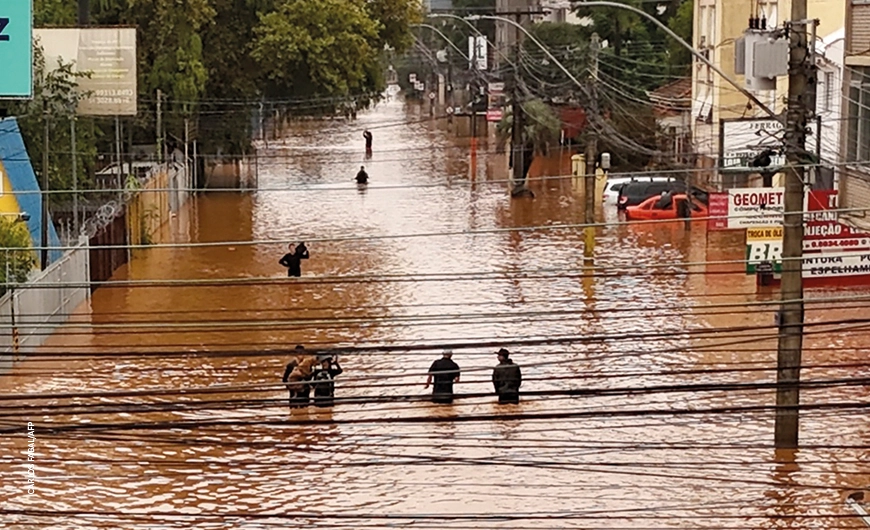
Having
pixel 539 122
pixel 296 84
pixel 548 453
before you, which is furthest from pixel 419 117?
pixel 548 453

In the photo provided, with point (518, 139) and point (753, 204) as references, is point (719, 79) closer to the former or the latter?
point (518, 139)

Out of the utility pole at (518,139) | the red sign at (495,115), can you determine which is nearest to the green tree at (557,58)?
the red sign at (495,115)

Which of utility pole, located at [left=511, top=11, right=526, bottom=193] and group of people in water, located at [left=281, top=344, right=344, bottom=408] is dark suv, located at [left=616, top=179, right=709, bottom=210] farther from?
group of people in water, located at [left=281, top=344, right=344, bottom=408]

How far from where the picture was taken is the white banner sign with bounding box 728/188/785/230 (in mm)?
29109

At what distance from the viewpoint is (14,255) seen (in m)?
25.8

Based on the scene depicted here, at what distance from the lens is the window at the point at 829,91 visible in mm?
33156

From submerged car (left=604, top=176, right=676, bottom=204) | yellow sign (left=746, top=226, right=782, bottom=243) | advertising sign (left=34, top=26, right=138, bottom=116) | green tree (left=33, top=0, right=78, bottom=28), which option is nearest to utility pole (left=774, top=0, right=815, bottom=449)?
yellow sign (left=746, top=226, right=782, bottom=243)

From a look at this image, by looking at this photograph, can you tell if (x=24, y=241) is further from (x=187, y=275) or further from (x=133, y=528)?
(x=133, y=528)

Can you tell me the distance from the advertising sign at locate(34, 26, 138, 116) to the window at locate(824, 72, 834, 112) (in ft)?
51.2

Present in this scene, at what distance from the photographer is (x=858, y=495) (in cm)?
1670

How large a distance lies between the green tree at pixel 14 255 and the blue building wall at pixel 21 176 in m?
3.20

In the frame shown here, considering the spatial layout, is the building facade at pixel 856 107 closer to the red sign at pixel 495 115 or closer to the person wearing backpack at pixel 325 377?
the person wearing backpack at pixel 325 377

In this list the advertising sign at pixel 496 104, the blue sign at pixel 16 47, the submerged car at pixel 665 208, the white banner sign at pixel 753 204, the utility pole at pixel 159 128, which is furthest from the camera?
the advertising sign at pixel 496 104

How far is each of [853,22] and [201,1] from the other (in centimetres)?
2698
